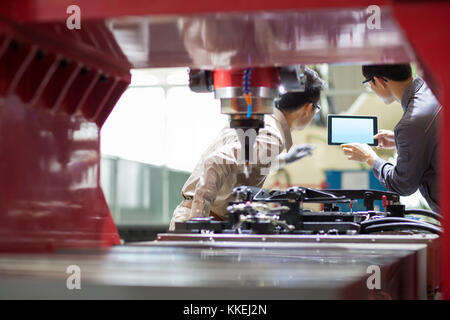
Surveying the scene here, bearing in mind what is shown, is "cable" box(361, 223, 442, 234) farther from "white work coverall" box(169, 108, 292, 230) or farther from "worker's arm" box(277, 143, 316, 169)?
"worker's arm" box(277, 143, 316, 169)

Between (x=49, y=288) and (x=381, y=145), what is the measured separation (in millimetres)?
2619

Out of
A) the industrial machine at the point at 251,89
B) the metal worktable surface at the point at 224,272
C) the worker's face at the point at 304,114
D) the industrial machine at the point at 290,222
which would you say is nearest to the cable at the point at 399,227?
the industrial machine at the point at 290,222

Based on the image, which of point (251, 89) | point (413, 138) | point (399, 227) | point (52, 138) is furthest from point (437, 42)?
point (413, 138)

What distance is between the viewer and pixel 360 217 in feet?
7.25

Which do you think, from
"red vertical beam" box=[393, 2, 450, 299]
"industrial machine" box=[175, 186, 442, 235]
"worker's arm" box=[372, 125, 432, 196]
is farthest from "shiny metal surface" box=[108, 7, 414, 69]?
"worker's arm" box=[372, 125, 432, 196]

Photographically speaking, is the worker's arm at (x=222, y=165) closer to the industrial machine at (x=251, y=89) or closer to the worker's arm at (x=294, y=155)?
the worker's arm at (x=294, y=155)

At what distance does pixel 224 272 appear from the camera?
3.31 feet

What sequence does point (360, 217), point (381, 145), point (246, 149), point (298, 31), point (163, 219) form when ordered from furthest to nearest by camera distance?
point (163, 219) → point (381, 145) → point (360, 217) → point (246, 149) → point (298, 31)

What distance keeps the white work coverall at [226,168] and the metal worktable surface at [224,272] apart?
113 cm

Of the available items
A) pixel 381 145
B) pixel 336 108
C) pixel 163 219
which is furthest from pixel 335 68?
pixel 381 145

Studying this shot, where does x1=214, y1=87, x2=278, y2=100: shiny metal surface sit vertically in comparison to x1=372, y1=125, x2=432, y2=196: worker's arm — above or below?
below

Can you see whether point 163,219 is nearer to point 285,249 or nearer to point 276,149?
point 276,149

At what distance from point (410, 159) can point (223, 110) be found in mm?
1250

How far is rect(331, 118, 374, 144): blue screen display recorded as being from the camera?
3035 millimetres
